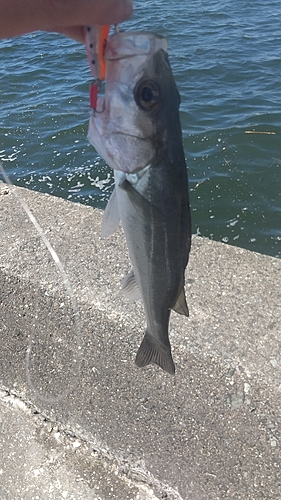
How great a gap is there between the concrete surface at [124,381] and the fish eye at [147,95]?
148cm

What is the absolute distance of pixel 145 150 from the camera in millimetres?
1501

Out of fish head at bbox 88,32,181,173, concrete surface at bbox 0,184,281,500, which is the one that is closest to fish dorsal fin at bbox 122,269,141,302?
fish head at bbox 88,32,181,173

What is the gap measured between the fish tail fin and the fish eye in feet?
2.86

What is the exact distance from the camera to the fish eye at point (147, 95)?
1.45 m

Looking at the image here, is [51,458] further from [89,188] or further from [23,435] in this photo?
[89,188]

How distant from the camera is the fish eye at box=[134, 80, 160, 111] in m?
1.45

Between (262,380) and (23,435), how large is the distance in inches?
62.2

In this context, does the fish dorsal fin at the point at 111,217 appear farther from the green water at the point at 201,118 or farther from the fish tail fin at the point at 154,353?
the green water at the point at 201,118

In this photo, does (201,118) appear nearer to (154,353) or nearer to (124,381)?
(124,381)

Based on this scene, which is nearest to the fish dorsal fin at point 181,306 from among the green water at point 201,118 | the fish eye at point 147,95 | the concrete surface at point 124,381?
the fish eye at point 147,95

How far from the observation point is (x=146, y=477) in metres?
2.93

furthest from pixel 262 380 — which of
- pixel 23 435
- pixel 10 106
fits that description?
pixel 10 106

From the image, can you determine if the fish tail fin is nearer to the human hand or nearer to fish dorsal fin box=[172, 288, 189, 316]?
fish dorsal fin box=[172, 288, 189, 316]

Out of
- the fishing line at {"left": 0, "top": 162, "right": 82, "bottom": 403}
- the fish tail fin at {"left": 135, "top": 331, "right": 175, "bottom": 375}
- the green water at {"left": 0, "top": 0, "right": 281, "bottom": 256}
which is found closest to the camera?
the fish tail fin at {"left": 135, "top": 331, "right": 175, "bottom": 375}
